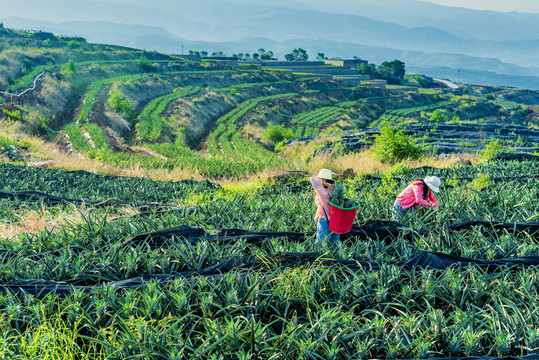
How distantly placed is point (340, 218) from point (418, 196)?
2.01m

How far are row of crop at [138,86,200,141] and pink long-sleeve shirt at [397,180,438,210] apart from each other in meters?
34.1

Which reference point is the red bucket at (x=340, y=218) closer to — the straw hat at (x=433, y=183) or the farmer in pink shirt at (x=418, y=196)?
the farmer in pink shirt at (x=418, y=196)

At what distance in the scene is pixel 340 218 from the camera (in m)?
4.70

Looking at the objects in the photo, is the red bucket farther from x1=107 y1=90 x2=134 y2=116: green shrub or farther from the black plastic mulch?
x1=107 y1=90 x2=134 y2=116: green shrub

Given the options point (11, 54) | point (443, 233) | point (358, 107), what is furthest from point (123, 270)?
point (358, 107)

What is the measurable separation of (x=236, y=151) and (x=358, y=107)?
162 feet

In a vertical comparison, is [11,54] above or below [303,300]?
above

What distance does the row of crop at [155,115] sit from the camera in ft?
127

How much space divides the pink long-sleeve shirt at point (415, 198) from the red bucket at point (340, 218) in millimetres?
1847

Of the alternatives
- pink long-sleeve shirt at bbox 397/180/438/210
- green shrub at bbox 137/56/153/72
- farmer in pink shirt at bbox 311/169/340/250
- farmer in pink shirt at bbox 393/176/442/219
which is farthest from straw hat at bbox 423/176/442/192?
green shrub at bbox 137/56/153/72

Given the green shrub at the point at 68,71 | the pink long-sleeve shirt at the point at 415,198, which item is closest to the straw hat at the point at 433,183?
the pink long-sleeve shirt at the point at 415,198

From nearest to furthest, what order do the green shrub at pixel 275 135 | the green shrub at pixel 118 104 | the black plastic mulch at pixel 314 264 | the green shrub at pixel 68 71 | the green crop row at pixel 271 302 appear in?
the green crop row at pixel 271 302, the black plastic mulch at pixel 314 264, the green shrub at pixel 118 104, the green shrub at pixel 275 135, the green shrub at pixel 68 71

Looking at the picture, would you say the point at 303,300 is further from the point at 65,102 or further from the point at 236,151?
the point at 65,102

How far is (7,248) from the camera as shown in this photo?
491cm
